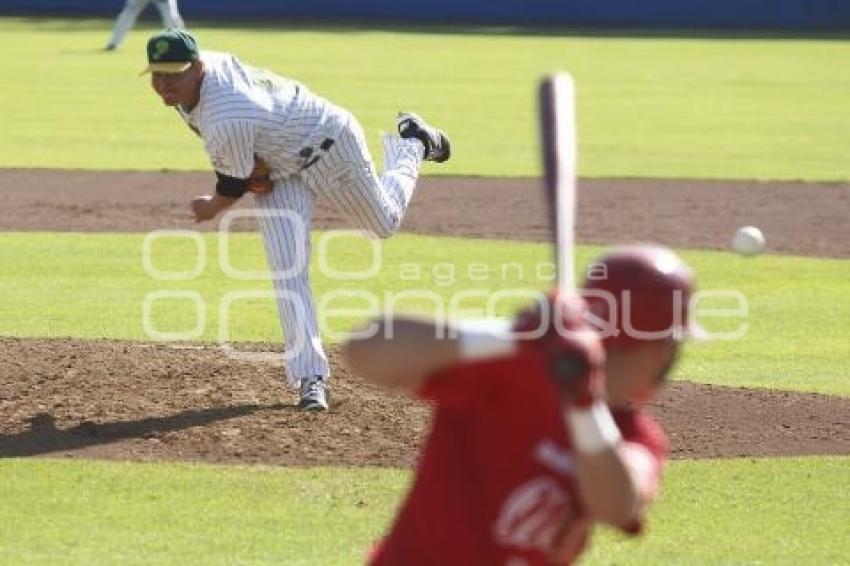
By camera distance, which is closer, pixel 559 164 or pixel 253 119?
pixel 559 164

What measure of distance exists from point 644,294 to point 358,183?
5.65m

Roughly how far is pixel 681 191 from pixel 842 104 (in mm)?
10564

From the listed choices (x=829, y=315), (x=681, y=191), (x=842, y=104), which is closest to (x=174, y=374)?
(x=829, y=315)

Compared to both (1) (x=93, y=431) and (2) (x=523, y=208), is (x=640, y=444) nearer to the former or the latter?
(1) (x=93, y=431)

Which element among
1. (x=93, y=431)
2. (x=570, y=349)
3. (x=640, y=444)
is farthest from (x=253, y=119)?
(x=570, y=349)

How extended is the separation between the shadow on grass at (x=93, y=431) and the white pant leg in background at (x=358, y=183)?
1.02m

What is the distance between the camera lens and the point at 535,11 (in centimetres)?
4472

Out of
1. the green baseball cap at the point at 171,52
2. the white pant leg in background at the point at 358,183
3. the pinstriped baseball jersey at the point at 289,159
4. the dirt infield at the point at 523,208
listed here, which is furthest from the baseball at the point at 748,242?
the green baseball cap at the point at 171,52

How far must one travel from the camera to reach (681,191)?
17.6 m

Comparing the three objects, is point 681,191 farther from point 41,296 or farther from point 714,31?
point 714,31

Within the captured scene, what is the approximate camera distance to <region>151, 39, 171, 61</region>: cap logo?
7.93 m

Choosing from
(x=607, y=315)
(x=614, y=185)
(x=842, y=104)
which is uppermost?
(x=607, y=315)

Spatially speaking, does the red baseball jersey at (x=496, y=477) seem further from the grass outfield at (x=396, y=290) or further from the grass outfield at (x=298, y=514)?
the grass outfield at (x=396, y=290)

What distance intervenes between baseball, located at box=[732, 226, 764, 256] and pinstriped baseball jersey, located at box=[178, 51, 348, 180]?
18.7ft
